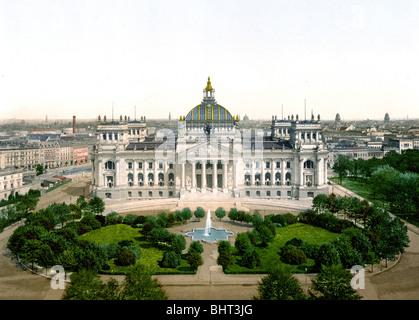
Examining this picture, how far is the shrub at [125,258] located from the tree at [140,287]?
11.3 m

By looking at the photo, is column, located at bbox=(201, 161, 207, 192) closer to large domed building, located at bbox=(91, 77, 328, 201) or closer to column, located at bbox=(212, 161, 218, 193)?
large domed building, located at bbox=(91, 77, 328, 201)

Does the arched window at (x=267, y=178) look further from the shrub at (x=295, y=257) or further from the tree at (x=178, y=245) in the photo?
the tree at (x=178, y=245)

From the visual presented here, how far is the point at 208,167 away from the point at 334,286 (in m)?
57.5

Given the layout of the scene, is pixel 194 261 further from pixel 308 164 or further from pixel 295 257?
pixel 308 164

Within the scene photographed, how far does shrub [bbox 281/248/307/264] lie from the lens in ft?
155

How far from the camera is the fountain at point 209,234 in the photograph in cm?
5906

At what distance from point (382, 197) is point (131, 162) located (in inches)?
2411

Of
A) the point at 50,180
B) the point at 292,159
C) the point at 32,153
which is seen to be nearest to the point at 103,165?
the point at 50,180

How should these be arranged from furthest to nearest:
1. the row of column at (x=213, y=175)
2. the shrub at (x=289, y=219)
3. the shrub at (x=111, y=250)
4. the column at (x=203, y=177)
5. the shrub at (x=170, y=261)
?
1. the row of column at (x=213, y=175)
2. the column at (x=203, y=177)
3. the shrub at (x=289, y=219)
4. the shrub at (x=111, y=250)
5. the shrub at (x=170, y=261)

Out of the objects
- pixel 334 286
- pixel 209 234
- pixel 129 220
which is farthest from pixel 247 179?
pixel 334 286

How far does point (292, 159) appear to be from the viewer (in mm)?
90000

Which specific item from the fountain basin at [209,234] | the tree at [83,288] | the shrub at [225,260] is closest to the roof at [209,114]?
the fountain basin at [209,234]

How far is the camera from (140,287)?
107ft
